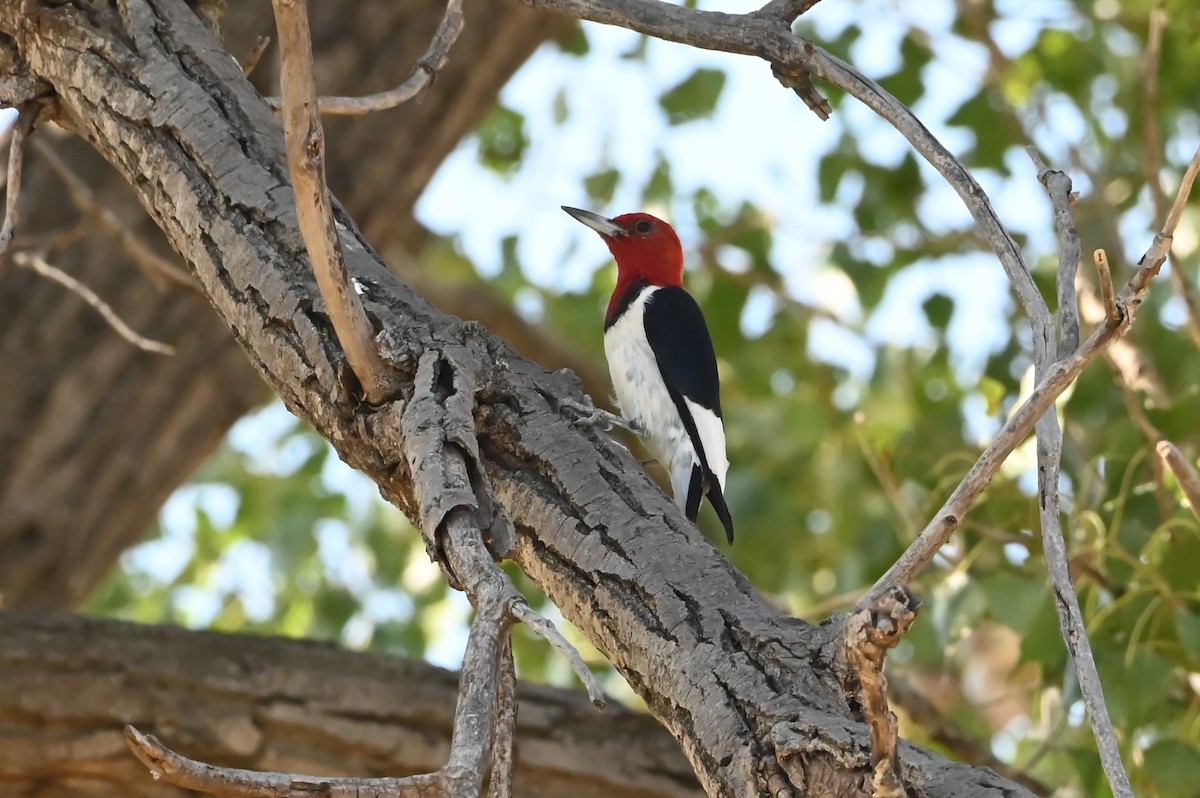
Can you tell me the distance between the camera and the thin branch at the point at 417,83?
2.08 m

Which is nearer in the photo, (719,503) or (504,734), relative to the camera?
(504,734)

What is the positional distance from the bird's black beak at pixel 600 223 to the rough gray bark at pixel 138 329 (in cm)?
54

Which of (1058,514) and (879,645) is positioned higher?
(1058,514)

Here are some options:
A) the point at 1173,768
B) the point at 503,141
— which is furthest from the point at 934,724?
the point at 503,141

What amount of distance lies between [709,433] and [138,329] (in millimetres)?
1533

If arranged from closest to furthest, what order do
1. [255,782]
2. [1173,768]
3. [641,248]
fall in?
[255,782]
[1173,768]
[641,248]

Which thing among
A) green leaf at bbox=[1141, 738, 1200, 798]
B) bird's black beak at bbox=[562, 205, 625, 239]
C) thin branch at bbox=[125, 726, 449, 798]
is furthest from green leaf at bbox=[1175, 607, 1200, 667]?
bird's black beak at bbox=[562, 205, 625, 239]

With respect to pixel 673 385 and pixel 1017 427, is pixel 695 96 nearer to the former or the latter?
pixel 673 385

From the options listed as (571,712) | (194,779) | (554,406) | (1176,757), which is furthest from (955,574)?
(194,779)

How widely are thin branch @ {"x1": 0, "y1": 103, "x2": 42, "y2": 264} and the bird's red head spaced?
224cm

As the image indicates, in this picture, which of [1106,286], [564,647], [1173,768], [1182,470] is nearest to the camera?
[564,647]

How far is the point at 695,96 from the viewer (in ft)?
16.2

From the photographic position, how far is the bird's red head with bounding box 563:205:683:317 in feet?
14.3

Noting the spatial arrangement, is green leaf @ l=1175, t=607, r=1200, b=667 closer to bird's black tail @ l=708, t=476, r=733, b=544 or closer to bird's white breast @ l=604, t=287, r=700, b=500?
bird's black tail @ l=708, t=476, r=733, b=544
